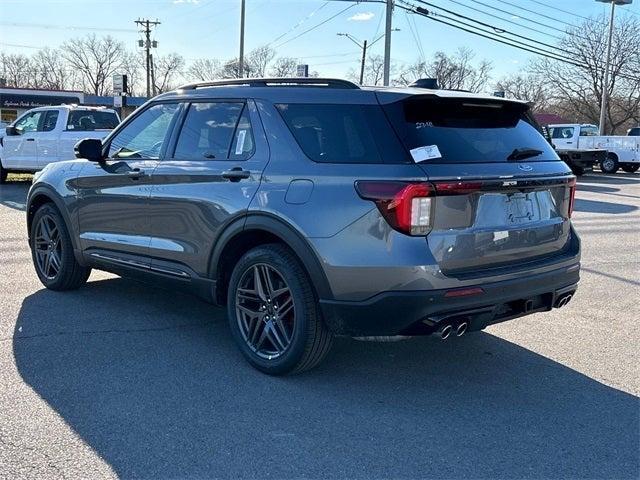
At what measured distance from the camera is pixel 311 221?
382 cm

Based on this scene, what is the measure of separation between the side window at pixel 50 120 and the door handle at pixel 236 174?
12555mm

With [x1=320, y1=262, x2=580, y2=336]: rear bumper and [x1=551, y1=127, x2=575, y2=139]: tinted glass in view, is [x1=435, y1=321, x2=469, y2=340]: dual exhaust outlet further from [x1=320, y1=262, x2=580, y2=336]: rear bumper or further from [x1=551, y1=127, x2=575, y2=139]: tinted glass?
[x1=551, y1=127, x2=575, y2=139]: tinted glass

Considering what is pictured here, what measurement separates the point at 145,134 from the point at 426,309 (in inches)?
113

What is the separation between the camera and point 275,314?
167 inches

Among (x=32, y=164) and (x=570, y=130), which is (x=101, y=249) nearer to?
(x=32, y=164)

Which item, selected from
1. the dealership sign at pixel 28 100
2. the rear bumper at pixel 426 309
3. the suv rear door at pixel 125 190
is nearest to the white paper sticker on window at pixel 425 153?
the rear bumper at pixel 426 309

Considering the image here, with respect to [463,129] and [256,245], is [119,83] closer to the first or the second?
[256,245]

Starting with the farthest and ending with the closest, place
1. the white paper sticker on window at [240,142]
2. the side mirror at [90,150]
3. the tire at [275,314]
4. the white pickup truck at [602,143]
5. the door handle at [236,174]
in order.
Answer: the white pickup truck at [602,143] → the side mirror at [90,150] → the white paper sticker on window at [240,142] → the door handle at [236,174] → the tire at [275,314]

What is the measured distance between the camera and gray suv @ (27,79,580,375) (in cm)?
362

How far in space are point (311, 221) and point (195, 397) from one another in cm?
125

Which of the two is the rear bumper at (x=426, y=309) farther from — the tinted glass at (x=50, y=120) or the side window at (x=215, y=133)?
the tinted glass at (x=50, y=120)

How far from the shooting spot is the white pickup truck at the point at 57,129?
15305mm

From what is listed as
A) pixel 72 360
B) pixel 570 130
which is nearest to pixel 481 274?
pixel 72 360

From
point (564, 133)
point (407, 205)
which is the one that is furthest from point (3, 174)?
point (564, 133)
